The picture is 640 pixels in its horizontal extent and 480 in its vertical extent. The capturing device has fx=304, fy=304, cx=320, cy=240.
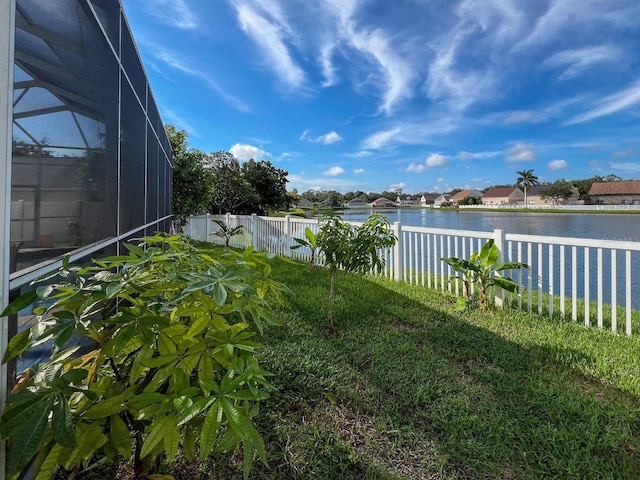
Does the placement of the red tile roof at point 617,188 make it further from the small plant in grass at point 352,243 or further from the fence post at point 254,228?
the small plant in grass at point 352,243

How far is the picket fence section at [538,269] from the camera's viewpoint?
3.39m

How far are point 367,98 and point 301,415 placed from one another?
1435 cm

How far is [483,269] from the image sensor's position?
407cm

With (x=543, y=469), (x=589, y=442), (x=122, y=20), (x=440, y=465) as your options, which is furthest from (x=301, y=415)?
(x=122, y=20)

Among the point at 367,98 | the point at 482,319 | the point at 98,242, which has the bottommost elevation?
the point at 482,319

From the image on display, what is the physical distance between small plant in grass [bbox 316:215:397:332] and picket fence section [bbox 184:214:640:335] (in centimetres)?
69

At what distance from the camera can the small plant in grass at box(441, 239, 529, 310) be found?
3.90 meters

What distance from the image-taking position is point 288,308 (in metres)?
3.99

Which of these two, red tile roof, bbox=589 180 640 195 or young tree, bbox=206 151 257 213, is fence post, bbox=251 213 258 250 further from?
red tile roof, bbox=589 180 640 195

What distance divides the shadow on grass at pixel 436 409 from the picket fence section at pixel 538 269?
3.61 feet

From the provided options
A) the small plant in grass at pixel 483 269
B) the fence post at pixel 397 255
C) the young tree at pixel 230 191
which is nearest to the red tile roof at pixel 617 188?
the young tree at pixel 230 191

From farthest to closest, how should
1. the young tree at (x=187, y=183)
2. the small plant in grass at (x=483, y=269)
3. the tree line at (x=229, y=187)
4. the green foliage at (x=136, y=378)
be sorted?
the tree line at (x=229, y=187), the young tree at (x=187, y=183), the small plant in grass at (x=483, y=269), the green foliage at (x=136, y=378)

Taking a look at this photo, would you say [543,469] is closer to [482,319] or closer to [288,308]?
[482,319]

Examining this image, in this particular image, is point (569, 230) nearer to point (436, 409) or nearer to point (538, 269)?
point (538, 269)
